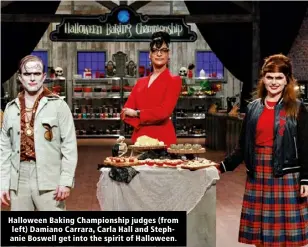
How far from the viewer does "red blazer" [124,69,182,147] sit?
4215mm

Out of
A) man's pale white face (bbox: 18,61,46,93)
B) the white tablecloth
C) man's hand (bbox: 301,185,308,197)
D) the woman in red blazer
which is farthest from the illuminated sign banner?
man's pale white face (bbox: 18,61,46,93)

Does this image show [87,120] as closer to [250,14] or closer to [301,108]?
[250,14]

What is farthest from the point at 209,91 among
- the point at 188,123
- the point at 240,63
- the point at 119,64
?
the point at 240,63

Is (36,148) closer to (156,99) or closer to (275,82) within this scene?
(156,99)

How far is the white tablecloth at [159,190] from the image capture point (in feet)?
13.3

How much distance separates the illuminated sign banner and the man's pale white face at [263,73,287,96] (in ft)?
24.1

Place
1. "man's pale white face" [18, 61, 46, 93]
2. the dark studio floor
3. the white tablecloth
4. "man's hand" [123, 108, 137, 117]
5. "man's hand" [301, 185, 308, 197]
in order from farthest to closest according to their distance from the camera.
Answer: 1. the dark studio floor
2. "man's hand" [123, 108, 137, 117]
3. the white tablecloth
4. "man's hand" [301, 185, 308, 197]
5. "man's pale white face" [18, 61, 46, 93]

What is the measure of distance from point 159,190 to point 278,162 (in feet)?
2.62

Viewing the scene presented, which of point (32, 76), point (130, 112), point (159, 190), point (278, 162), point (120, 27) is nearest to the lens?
point (32, 76)

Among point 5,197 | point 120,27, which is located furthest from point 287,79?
point 120,27

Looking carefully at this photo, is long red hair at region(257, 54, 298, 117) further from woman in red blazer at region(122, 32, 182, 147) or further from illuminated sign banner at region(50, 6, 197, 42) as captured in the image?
illuminated sign banner at region(50, 6, 197, 42)

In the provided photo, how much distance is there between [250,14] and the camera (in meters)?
12.5

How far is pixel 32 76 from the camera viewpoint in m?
3.46

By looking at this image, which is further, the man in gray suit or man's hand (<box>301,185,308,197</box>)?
man's hand (<box>301,185,308,197</box>)
